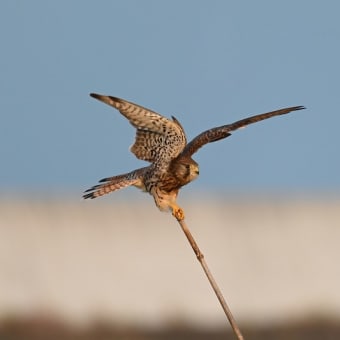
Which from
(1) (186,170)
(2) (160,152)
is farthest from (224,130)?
(2) (160,152)

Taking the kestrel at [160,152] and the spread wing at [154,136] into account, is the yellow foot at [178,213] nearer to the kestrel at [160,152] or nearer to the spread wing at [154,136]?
the kestrel at [160,152]

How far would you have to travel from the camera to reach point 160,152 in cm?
743

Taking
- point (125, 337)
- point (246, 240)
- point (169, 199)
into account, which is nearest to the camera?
point (169, 199)

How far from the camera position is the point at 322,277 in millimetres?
17266

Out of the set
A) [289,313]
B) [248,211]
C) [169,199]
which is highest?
[248,211]

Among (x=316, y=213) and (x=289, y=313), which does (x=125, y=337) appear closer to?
(x=289, y=313)

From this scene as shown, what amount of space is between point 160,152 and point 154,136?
3.6 inches

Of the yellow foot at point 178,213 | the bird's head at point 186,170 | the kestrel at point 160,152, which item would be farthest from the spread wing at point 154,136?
the yellow foot at point 178,213

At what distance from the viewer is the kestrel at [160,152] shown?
6957 mm

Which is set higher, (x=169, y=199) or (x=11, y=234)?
(x=11, y=234)

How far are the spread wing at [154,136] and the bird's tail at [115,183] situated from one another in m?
0.10

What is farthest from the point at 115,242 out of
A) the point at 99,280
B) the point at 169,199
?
the point at 169,199

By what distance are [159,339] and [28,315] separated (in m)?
1.31

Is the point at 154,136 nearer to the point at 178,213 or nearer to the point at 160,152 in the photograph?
the point at 160,152
